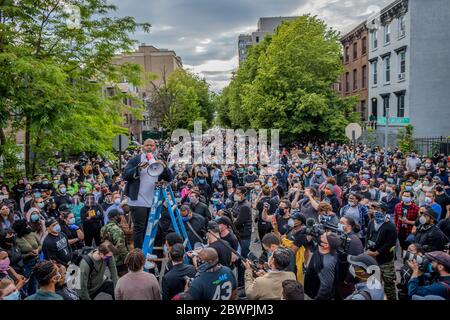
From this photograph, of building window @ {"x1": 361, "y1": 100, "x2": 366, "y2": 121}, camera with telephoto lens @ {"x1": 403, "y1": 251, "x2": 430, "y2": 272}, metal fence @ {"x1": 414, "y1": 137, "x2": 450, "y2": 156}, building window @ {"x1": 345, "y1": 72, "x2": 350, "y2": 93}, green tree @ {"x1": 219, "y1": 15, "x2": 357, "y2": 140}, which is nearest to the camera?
camera with telephoto lens @ {"x1": 403, "y1": 251, "x2": 430, "y2": 272}

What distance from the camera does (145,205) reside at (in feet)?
22.3

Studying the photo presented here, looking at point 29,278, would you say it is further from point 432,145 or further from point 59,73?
point 432,145

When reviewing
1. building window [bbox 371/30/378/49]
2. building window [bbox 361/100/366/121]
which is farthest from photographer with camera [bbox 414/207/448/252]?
building window [bbox 361/100/366/121]

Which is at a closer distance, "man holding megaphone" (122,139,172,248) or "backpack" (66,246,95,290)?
"backpack" (66,246,95,290)

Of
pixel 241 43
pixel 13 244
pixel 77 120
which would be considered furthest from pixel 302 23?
pixel 241 43

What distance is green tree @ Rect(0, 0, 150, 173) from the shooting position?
12211mm

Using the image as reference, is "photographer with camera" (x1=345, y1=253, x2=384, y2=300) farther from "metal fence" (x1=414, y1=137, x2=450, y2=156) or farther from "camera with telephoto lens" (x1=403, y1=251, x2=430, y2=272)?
"metal fence" (x1=414, y1=137, x2=450, y2=156)

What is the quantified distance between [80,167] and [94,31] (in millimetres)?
6060

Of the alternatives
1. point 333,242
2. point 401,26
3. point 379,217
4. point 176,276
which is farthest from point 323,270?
point 401,26

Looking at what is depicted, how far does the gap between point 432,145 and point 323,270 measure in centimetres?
2410

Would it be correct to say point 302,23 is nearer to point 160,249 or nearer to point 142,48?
point 160,249

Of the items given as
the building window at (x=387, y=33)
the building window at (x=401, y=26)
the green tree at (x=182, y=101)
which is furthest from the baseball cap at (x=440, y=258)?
the green tree at (x=182, y=101)

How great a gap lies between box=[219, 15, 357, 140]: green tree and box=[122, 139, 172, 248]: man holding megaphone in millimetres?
24172

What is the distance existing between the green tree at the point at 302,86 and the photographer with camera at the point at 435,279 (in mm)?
25382
